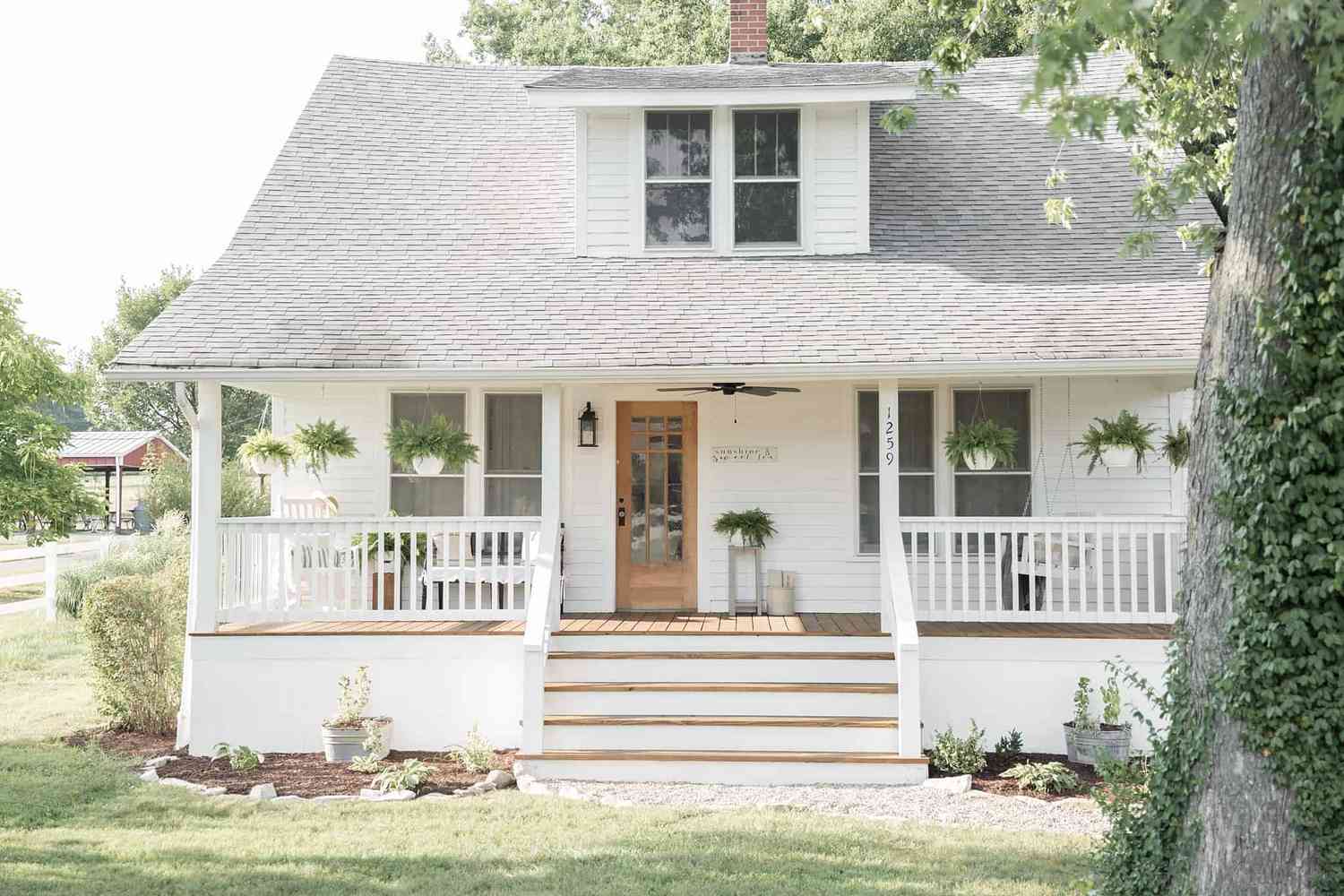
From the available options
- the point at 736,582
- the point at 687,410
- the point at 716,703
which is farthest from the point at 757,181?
the point at 716,703

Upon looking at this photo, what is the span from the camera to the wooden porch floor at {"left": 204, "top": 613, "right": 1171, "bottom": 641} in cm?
939

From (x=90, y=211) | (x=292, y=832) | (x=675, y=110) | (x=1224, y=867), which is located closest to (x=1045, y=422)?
(x=675, y=110)

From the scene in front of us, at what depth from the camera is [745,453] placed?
1150cm

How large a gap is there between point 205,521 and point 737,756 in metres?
5.01

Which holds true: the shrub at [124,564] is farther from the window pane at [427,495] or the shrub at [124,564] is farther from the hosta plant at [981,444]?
the hosta plant at [981,444]

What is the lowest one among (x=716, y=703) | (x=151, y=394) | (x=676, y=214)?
(x=716, y=703)

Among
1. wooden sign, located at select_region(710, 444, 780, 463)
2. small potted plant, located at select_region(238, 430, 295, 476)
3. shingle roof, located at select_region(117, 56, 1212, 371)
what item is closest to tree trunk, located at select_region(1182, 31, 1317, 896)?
shingle roof, located at select_region(117, 56, 1212, 371)

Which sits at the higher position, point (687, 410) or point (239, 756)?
point (687, 410)

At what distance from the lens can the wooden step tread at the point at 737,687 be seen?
9016 mm

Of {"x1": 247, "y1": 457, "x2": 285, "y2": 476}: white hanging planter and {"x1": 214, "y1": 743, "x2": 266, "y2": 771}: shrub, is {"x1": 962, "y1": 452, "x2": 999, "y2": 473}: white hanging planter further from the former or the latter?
{"x1": 214, "y1": 743, "x2": 266, "y2": 771}: shrub

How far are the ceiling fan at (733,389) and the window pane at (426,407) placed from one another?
2.21 meters

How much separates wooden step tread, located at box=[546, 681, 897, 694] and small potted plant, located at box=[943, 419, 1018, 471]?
249cm

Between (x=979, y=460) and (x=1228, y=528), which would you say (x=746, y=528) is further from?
(x=1228, y=528)

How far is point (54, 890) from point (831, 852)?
4360mm
